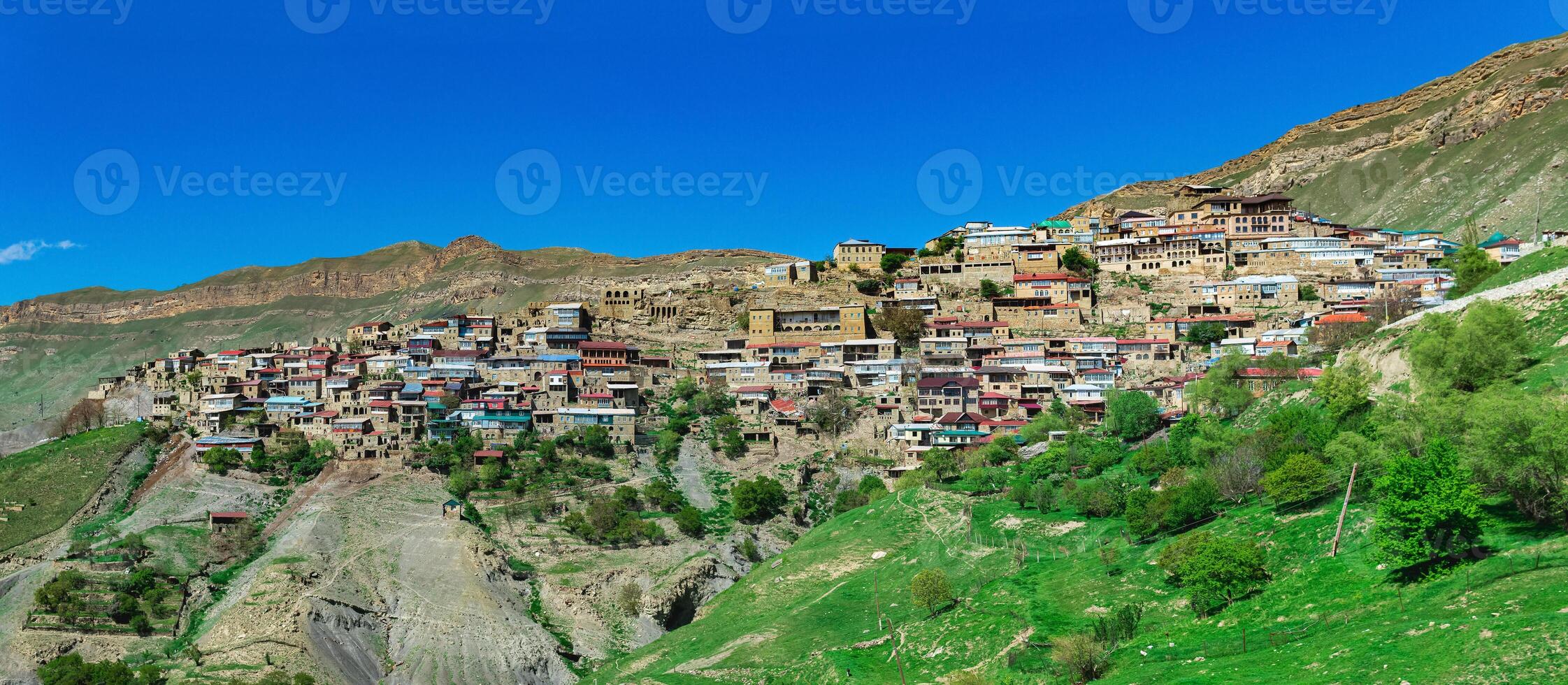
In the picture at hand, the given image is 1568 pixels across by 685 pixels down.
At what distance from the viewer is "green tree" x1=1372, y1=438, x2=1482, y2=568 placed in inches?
872

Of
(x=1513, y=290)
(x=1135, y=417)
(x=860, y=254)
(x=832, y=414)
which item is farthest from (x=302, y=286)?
(x=1513, y=290)

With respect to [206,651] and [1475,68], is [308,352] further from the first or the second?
[1475,68]

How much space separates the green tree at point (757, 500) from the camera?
57000mm

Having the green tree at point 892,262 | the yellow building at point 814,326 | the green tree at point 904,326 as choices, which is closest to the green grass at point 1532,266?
the green tree at point 904,326

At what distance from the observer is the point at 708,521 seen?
187 feet

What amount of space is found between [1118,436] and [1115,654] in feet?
98.8

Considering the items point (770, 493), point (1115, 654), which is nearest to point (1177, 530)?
point (1115, 654)

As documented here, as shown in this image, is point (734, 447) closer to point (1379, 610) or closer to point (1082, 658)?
point (1082, 658)

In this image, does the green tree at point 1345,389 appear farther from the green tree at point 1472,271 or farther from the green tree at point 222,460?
the green tree at point 222,460

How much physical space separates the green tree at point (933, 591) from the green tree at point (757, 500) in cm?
2315

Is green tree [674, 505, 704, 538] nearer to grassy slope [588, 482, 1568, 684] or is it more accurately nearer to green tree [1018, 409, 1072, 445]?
grassy slope [588, 482, 1568, 684]

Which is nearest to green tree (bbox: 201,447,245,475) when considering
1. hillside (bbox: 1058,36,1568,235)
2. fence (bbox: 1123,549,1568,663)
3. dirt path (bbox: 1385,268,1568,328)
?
fence (bbox: 1123,549,1568,663)

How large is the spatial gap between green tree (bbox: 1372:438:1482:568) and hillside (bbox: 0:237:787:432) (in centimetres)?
10126

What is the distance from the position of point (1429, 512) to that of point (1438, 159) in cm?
11705
